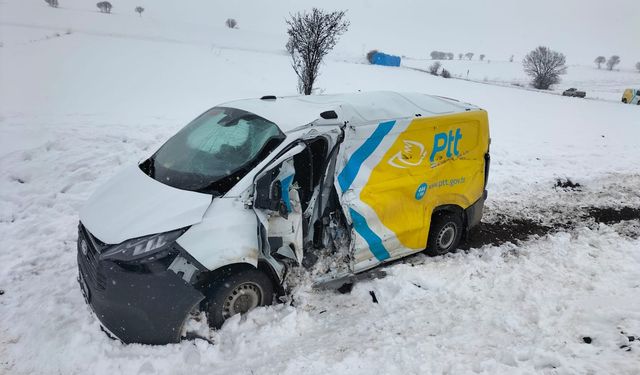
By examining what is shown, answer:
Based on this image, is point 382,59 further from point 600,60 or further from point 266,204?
point 600,60

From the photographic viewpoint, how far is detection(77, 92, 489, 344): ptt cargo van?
3.38 meters

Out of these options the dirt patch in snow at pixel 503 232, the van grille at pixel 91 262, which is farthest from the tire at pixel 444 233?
the van grille at pixel 91 262

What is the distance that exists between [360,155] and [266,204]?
120 cm

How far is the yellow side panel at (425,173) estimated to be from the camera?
4.48m

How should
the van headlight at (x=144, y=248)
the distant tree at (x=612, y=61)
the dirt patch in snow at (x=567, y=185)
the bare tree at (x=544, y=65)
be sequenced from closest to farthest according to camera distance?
the van headlight at (x=144, y=248)
the dirt patch in snow at (x=567, y=185)
the bare tree at (x=544, y=65)
the distant tree at (x=612, y=61)

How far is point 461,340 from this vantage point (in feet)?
12.3

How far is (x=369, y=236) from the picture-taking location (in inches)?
174

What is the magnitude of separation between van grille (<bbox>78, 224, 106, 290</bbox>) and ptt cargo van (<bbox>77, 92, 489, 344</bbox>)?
0.7 inches

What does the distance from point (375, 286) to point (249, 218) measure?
1.73 meters

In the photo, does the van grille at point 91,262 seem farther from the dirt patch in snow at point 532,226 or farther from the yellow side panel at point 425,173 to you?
the dirt patch in snow at point 532,226

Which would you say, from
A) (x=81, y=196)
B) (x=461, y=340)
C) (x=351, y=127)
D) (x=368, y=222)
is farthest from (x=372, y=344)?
(x=81, y=196)

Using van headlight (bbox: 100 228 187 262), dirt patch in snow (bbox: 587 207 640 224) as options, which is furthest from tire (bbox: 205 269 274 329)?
dirt patch in snow (bbox: 587 207 640 224)

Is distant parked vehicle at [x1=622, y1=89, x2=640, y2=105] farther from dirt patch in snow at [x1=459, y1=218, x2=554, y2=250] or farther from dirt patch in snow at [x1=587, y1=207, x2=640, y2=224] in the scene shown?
dirt patch in snow at [x1=459, y1=218, x2=554, y2=250]

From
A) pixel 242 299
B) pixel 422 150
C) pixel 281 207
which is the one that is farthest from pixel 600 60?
pixel 242 299
